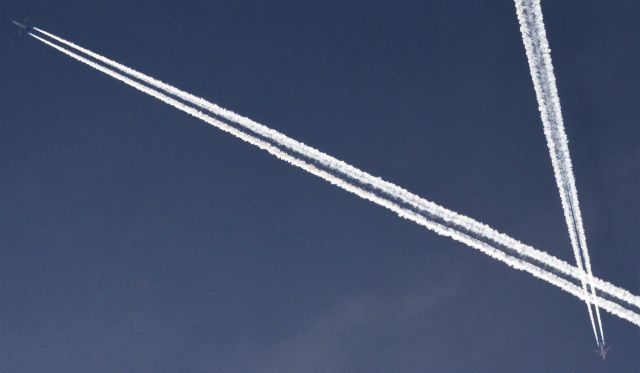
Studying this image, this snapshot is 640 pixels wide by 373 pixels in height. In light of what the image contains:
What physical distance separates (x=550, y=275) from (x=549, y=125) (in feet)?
38.9

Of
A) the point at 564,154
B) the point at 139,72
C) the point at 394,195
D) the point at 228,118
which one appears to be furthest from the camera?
the point at 139,72

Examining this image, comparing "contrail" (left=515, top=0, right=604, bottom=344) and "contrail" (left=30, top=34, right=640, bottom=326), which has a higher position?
"contrail" (left=515, top=0, right=604, bottom=344)

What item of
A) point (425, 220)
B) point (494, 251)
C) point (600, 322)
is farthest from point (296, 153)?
point (600, 322)

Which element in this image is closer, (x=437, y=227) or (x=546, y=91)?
(x=546, y=91)

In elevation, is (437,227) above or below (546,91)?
below

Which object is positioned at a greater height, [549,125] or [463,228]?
[549,125]

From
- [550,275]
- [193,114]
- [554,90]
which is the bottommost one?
[550,275]

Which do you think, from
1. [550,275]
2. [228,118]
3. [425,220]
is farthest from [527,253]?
[228,118]

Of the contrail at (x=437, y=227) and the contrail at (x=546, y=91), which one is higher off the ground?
the contrail at (x=546, y=91)

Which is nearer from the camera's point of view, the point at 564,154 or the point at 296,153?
the point at 564,154

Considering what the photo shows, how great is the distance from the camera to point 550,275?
57.4 metres

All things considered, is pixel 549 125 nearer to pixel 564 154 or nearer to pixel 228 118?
pixel 564 154

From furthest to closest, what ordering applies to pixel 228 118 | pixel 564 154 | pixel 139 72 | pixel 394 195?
1. pixel 139 72
2. pixel 228 118
3. pixel 394 195
4. pixel 564 154

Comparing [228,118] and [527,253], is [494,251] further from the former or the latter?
[228,118]
